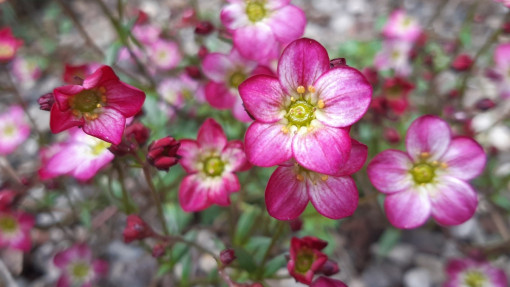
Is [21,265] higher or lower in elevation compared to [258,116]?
lower

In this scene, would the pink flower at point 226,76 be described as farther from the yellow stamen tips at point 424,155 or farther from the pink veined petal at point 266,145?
the yellow stamen tips at point 424,155

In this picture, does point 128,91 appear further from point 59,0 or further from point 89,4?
point 89,4

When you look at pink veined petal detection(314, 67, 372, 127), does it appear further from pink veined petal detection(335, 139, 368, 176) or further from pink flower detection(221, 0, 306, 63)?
pink flower detection(221, 0, 306, 63)

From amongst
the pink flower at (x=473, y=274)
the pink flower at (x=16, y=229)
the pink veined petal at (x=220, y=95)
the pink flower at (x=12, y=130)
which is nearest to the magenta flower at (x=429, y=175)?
the pink veined petal at (x=220, y=95)

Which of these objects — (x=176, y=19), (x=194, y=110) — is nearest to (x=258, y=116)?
(x=194, y=110)

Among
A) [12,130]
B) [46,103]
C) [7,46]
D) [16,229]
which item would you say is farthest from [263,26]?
[12,130]

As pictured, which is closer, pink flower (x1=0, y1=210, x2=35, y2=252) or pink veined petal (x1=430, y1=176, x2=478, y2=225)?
pink veined petal (x1=430, y1=176, x2=478, y2=225)

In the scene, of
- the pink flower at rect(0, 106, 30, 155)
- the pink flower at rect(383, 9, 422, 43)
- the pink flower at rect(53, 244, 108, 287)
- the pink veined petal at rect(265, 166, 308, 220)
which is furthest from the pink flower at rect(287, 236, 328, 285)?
the pink flower at rect(0, 106, 30, 155)
